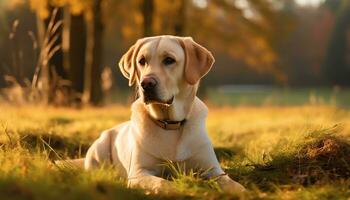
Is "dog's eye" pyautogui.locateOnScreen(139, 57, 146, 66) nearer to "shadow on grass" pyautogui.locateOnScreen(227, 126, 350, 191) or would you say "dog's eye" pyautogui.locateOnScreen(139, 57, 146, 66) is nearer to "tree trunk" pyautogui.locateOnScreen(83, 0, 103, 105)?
"shadow on grass" pyautogui.locateOnScreen(227, 126, 350, 191)

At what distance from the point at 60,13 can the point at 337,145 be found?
7635mm

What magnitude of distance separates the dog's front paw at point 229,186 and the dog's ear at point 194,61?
2.64 feet

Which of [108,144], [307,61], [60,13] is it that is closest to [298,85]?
[307,61]

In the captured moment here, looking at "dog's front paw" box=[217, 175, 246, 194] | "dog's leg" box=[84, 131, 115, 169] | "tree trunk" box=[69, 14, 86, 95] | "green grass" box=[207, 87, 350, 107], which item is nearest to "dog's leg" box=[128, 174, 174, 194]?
"dog's front paw" box=[217, 175, 246, 194]

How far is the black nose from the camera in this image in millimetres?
4273

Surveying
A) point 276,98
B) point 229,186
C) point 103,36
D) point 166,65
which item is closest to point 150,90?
point 166,65

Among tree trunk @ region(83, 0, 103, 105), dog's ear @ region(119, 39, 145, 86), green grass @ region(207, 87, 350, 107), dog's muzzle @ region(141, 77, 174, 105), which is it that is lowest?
green grass @ region(207, 87, 350, 107)

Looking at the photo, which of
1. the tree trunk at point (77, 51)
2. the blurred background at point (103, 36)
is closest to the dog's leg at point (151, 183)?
the blurred background at point (103, 36)

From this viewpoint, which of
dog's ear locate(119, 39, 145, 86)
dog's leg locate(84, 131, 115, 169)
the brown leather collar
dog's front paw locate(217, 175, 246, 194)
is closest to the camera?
dog's front paw locate(217, 175, 246, 194)

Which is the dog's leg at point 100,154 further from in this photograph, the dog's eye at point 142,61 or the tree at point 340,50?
the tree at point 340,50

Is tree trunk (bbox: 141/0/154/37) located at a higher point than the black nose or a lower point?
higher

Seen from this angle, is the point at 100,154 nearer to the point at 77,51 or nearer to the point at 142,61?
the point at 142,61

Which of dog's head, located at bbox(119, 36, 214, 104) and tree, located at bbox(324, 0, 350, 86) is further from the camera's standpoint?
tree, located at bbox(324, 0, 350, 86)

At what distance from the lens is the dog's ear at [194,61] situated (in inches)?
180
